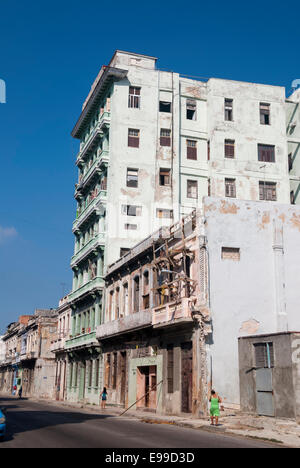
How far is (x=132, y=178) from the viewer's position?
4406cm

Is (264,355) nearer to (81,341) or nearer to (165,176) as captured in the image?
(165,176)

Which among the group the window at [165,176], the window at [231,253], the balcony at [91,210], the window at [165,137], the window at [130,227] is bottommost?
the window at [231,253]

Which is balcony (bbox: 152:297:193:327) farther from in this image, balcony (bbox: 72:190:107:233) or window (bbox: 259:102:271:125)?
window (bbox: 259:102:271:125)

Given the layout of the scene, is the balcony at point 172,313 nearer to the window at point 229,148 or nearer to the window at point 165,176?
the window at point 165,176

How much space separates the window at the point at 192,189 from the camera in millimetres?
45062

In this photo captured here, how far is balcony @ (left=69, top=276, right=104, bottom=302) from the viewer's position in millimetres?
42344

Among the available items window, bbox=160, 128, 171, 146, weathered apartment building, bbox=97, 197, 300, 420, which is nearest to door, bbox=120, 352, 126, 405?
weathered apartment building, bbox=97, 197, 300, 420

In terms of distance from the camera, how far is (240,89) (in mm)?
46188

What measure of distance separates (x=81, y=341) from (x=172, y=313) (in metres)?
20.6

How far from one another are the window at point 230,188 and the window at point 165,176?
4.89m

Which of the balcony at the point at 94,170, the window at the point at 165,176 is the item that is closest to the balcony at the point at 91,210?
the balcony at the point at 94,170

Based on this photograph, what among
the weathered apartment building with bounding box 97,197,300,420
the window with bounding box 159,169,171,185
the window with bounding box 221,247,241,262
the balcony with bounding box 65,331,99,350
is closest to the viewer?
the weathered apartment building with bounding box 97,197,300,420

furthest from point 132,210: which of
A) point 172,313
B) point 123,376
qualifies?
point 172,313

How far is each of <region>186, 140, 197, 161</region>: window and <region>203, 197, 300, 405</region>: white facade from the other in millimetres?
18619
